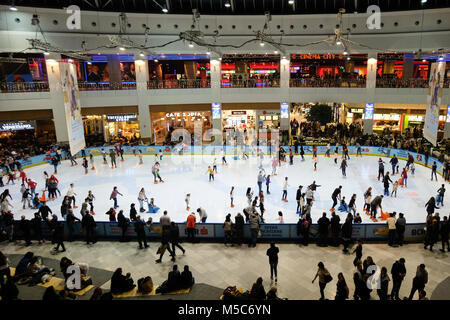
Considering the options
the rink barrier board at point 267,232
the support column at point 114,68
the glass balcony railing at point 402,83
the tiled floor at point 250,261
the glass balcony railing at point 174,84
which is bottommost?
the tiled floor at point 250,261

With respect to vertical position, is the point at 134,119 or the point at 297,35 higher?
the point at 297,35

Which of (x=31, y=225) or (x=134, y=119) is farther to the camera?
(x=134, y=119)

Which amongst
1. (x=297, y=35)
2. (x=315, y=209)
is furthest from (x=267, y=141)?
(x=315, y=209)

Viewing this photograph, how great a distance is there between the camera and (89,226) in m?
11.5

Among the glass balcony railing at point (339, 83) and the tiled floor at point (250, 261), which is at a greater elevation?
the glass balcony railing at point (339, 83)

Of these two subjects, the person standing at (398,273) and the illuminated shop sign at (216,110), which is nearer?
the person standing at (398,273)

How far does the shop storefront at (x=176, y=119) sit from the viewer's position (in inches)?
1224

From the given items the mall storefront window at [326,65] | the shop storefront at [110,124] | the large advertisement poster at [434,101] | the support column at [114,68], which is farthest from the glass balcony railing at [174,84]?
the large advertisement poster at [434,101]

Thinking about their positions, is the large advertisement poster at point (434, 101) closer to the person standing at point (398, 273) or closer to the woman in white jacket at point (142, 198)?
the person standing at point (398, 273)

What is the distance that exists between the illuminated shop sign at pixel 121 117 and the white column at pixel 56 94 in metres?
3.76
